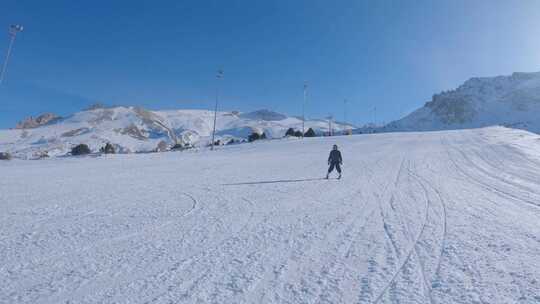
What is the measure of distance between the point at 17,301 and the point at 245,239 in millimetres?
3012

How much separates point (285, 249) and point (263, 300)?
1.47 m

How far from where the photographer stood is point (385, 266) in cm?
404

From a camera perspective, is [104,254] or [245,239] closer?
[104,254]

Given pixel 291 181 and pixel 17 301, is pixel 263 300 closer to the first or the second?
pixel 17 301

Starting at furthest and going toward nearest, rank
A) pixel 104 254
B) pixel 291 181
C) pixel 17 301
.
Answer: pixel 291 181
pixel 104 254
pixel 17 301

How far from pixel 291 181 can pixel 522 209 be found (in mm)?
7407

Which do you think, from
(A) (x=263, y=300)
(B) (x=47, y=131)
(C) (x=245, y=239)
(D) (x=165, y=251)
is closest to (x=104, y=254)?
(D) (x=165, y=251)

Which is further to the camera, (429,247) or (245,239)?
(245,239)

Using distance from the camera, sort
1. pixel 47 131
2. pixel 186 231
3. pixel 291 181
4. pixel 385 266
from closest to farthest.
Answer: pixel 385 266, pixel 186 231, pixel 291 181, pixel 47 131

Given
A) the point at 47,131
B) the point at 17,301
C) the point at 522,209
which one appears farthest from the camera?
the point at 47,131

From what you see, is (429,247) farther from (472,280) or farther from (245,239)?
(245,239)

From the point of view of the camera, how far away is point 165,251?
462 cm

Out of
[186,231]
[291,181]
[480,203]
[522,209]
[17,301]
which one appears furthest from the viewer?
[291,181]

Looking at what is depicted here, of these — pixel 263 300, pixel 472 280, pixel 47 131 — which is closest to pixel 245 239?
pixel 263 300
